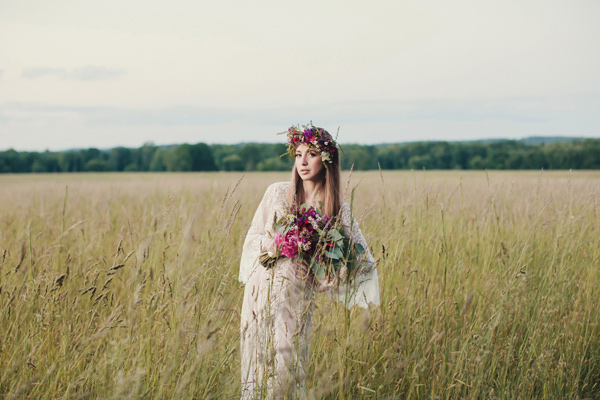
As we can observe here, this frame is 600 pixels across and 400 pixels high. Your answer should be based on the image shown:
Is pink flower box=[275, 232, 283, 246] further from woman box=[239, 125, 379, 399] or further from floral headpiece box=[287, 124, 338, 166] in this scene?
floral headpiece box=[287, 124, 338, 166]

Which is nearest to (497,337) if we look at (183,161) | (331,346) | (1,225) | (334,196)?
(331,346)

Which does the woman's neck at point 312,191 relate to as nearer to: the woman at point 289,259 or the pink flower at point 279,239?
the woman at point 289,259

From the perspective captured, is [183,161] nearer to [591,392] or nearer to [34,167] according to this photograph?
[34,167]

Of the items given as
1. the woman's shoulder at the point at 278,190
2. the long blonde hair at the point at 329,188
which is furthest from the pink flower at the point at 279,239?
the woman's shoulder at the point at 278,190

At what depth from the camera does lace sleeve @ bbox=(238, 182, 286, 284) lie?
2.53 metres

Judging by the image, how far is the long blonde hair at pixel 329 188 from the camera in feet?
8.21

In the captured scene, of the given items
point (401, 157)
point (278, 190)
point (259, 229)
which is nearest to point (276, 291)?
point (259, 229)

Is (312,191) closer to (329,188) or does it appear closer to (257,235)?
(329,188)

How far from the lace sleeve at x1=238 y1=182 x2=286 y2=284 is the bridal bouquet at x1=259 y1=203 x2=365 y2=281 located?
27cm

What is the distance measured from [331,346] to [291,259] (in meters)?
0.61

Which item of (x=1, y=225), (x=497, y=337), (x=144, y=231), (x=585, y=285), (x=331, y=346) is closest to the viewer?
(x=331, y=346)

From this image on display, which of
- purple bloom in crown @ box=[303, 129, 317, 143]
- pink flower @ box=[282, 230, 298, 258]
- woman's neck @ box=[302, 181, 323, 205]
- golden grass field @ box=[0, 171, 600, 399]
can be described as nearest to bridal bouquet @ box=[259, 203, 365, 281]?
pink flower @ box=[282, 230, 298, 258]

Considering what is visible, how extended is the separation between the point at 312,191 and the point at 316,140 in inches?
12.5

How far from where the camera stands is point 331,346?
2.51m
